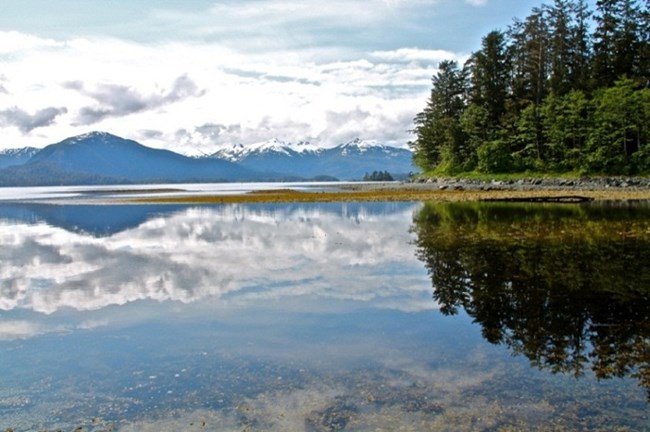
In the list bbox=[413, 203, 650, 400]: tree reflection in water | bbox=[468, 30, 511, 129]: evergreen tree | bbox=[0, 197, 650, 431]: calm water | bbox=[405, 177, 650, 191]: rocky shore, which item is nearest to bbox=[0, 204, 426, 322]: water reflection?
bbox=[0, 197, 650, 431]: calm water

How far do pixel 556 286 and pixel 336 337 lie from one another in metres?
8.96

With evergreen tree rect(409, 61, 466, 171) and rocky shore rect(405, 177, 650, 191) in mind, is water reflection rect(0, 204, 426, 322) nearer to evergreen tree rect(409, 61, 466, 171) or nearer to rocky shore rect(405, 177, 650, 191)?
rocky shore rect(405, 177, 650, 191)

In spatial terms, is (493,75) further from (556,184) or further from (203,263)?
(203,263)

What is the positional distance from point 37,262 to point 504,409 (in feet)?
86.8

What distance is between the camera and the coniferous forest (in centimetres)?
7738

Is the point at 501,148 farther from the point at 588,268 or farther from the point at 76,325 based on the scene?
the point at 76,325

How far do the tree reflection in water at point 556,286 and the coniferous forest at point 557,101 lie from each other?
46.3 meters

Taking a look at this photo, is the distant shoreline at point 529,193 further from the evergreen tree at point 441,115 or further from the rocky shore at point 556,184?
the evergreen tree at point 441,115

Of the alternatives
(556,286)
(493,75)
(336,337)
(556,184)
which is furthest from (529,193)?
(336,337)

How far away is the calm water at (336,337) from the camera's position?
371 inches

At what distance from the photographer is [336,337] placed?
13945 mm

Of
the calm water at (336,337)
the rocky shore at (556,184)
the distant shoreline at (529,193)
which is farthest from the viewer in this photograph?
the rocky shore at (556,184)

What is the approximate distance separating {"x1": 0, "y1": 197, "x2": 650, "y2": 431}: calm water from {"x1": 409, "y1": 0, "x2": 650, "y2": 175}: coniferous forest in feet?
180

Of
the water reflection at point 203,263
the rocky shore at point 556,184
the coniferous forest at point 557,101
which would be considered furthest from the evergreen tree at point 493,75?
the water reflection at point 203,263
